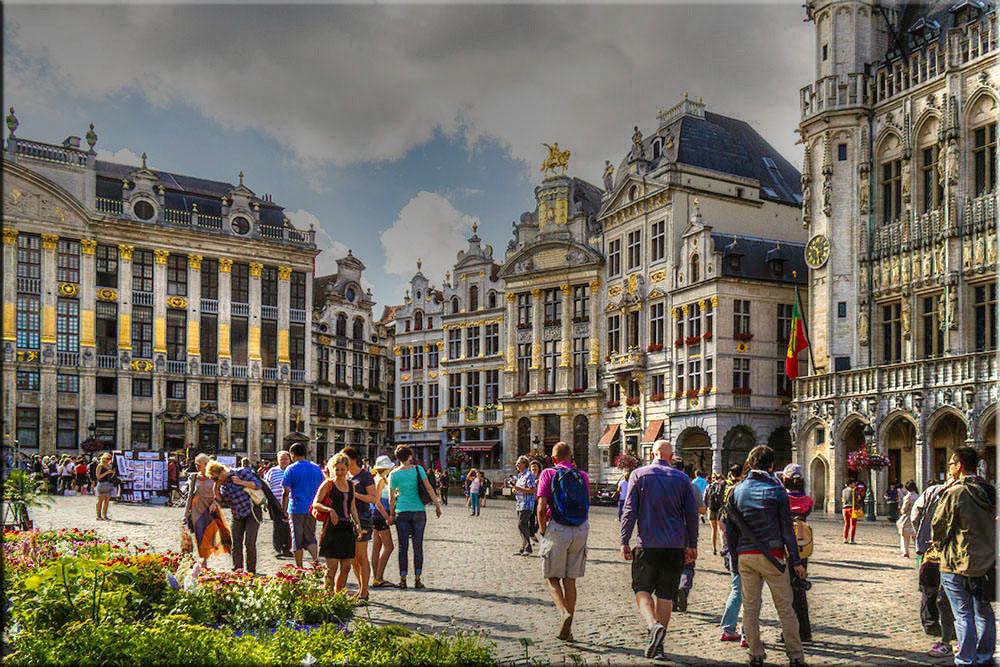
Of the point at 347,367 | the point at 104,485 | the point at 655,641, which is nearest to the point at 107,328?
the point at 347,367

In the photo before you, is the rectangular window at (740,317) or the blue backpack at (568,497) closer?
the blue backpack at (568,497)

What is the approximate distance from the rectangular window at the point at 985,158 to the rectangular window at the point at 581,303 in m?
25.1

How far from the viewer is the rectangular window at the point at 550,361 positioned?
59.7 metres

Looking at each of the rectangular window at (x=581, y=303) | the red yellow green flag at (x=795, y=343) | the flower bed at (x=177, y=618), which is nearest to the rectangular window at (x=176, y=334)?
the rectangular window at (x=581, y=303)

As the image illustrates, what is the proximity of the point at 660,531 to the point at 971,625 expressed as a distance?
8.99 ft

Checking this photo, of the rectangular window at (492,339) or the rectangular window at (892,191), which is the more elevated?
the rectangular window at (892,191)

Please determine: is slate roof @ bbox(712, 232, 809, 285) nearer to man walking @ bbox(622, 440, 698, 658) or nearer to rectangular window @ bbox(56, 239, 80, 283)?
rectangular window @ bbox(56, 239, 80, 283)

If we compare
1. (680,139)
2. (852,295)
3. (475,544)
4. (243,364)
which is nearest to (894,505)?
(852,295)

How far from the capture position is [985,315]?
116 feet

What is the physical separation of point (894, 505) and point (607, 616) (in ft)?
88.4

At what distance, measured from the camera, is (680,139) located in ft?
175

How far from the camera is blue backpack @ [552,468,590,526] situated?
10719mm

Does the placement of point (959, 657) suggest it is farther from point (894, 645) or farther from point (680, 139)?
point (680, 139)

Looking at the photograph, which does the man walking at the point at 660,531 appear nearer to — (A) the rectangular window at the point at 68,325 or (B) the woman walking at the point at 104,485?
(B) the woman walking at the point at 104,485
